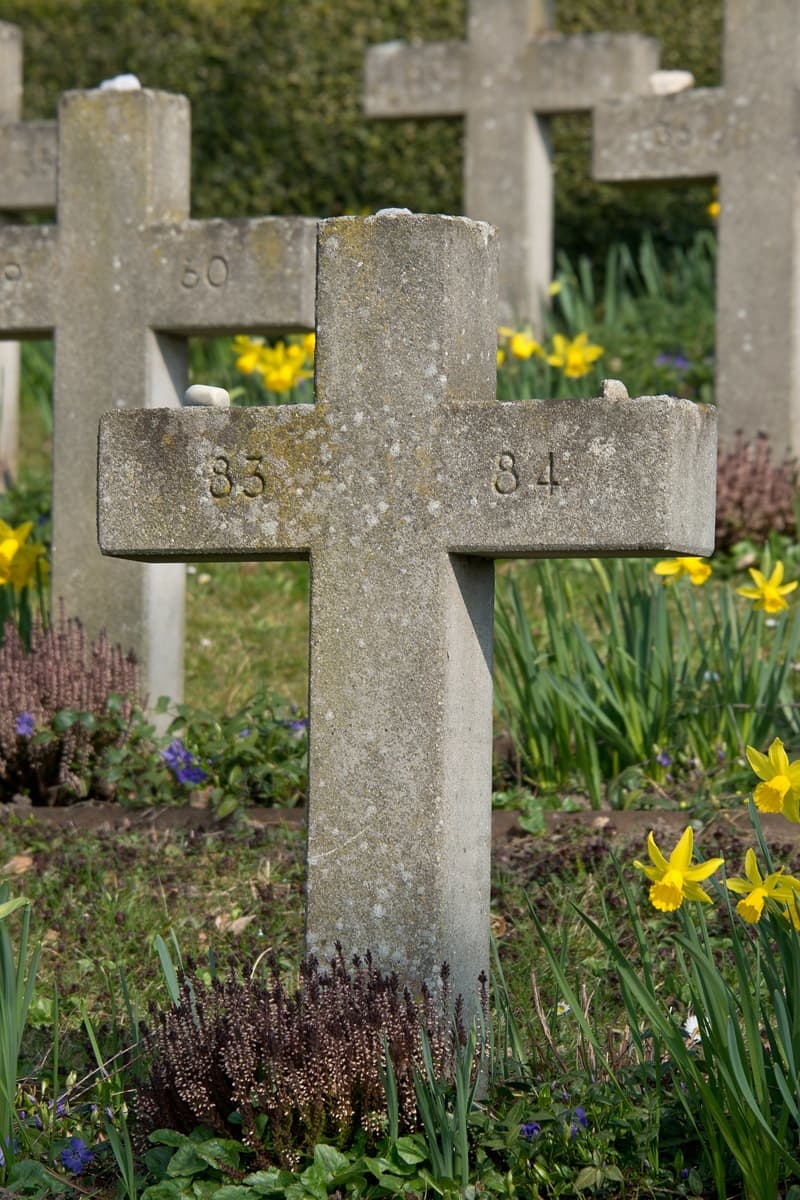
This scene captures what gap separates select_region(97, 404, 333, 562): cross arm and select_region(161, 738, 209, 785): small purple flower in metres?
1.62

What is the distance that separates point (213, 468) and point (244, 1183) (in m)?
1.21

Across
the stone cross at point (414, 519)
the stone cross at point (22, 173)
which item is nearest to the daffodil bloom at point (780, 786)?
the stone cross at point (414, 519)

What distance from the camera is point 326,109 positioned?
11.4 m

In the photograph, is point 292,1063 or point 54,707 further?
point 54,707

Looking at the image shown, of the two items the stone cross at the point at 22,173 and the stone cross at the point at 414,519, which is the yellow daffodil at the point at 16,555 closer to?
the stone cross at the point at 414,519

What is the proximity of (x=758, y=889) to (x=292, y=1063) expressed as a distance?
733 mm

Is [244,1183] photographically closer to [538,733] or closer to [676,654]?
[538,733]

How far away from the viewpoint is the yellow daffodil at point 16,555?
5109 millimetres

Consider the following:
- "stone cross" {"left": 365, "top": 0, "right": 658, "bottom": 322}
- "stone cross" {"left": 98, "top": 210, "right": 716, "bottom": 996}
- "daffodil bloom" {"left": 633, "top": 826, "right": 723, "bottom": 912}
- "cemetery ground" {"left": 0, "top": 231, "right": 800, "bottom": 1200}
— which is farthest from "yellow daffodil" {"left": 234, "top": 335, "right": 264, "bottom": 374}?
"daffodil bloom" {"left": 633, "top": 826, "right": 723, "bottom": 912}

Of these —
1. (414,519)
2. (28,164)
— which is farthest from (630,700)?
(28,164)

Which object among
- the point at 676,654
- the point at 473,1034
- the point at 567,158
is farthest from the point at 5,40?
the point at 473,1034

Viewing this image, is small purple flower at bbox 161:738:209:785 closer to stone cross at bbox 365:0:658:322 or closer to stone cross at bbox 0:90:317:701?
stone cross at bbox 0:90:317:701

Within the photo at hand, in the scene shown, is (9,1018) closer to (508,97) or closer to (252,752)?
(252,752)

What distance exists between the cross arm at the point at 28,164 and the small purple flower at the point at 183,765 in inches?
145
